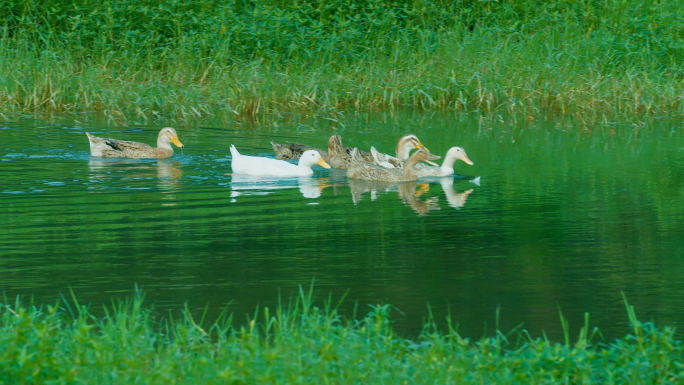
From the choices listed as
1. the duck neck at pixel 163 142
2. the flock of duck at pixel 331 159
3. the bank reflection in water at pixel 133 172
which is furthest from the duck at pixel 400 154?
the duck neck at pixel 163 142

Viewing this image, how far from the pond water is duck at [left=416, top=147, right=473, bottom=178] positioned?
0.18 meters

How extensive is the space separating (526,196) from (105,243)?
15.9ft

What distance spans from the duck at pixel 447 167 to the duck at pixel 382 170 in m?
0.27

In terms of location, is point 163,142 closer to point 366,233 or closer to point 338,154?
point 338,154

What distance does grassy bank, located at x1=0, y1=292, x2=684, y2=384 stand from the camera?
4.59 m

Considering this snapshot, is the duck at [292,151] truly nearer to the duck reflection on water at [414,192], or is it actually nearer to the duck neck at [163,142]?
the duck reflection on water at [414,192]

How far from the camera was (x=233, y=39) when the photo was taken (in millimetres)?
21781

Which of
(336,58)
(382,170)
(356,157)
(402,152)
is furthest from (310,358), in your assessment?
(336,58)

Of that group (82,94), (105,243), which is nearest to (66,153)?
(82,94)

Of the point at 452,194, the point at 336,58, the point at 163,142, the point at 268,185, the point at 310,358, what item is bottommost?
the point at 310,358

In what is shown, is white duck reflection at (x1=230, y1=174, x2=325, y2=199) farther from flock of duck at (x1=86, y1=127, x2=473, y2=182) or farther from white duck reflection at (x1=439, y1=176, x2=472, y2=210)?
white duck reflection at (x1=439, y1=176, x2=472, y2=210)

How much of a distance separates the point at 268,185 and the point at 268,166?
0.58 meters

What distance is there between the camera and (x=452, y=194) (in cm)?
1127

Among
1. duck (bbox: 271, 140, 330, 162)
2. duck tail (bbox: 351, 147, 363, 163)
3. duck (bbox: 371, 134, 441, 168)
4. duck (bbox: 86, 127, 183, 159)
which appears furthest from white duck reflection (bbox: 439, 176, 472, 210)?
duck (bbox: 86, 127, 183, 159)
